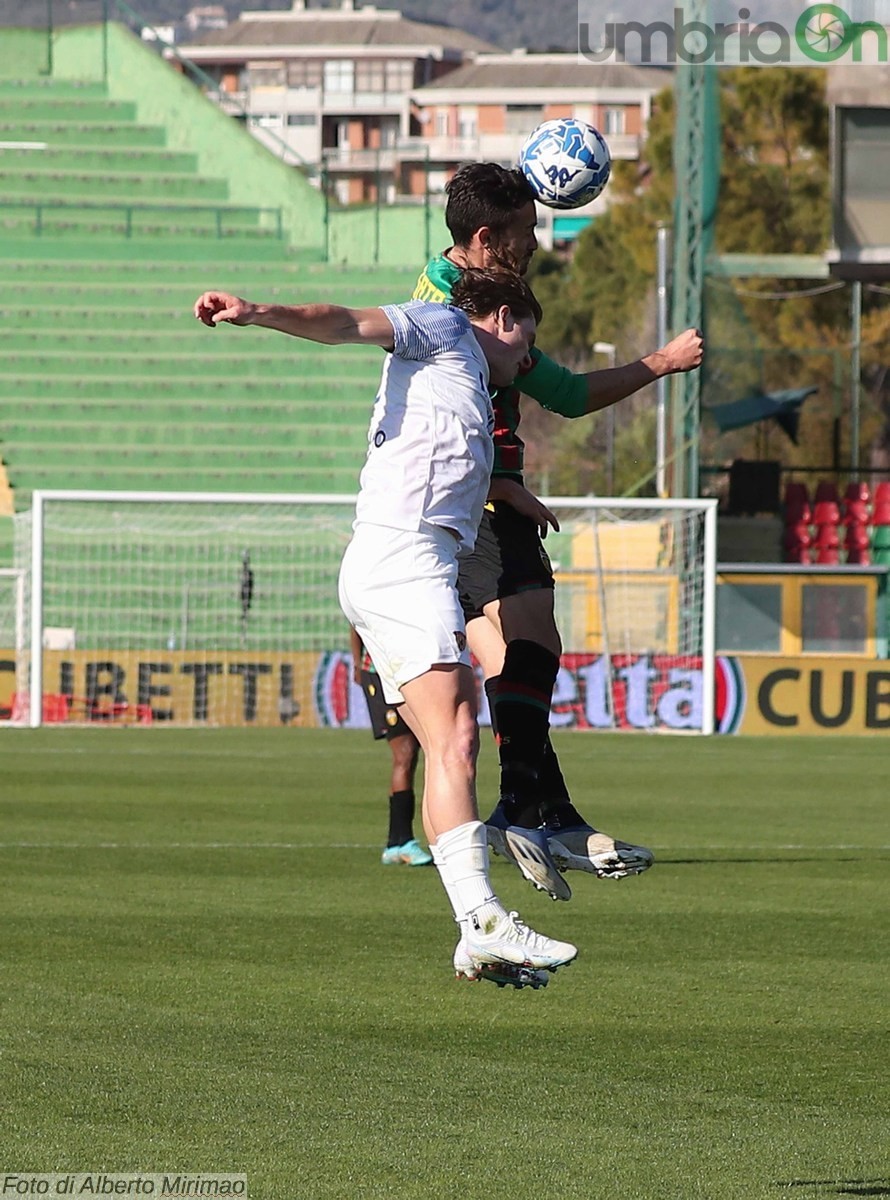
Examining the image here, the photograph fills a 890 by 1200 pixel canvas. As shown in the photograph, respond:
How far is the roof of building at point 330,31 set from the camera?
146m

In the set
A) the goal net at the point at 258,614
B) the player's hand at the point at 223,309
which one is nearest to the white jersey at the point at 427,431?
the player's hand at the point at 223,309

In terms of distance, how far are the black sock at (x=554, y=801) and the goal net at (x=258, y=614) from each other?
1618cm

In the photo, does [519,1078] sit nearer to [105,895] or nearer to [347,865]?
[105,895]

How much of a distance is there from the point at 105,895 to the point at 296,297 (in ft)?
82.9

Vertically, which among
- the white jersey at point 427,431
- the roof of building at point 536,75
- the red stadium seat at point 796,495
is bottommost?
the red stadium seat at point 796,495

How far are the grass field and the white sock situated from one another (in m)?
0.74

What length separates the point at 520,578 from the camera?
680 cm

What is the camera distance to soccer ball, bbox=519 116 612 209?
264 inches

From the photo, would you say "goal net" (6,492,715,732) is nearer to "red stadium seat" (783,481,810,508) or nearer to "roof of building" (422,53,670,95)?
"red stadium seat" (783,481,810,508)

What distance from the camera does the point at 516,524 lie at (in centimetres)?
682

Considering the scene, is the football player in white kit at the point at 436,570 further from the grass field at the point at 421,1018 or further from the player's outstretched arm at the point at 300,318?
the grass field at the point at 421,1018

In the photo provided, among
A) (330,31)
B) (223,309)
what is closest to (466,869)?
(223,309)

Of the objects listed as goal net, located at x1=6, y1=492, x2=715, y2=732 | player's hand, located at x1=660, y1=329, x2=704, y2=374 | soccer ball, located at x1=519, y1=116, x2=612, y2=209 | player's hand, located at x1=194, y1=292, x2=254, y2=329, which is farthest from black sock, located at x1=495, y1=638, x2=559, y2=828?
goal net, located at x1=6, y1=492, x2=715, y2=732

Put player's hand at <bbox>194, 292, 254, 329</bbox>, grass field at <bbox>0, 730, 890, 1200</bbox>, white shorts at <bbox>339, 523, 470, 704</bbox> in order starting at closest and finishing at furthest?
player's hand at <bbox>194, 292, 254, 329</bbox> → white shorts at <bbox>339, 523, 470, 704</bbox> → grass field at <bbox>0, 730, 890, 1200</bbox>
